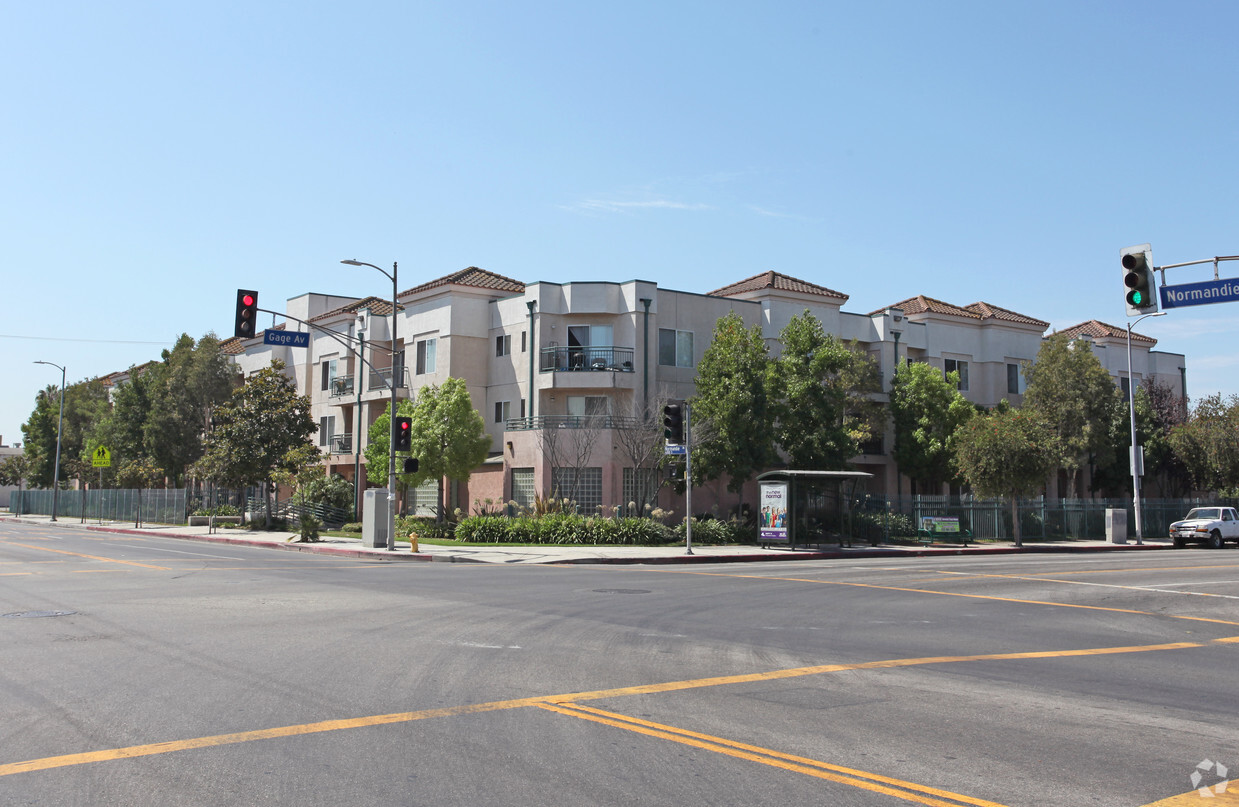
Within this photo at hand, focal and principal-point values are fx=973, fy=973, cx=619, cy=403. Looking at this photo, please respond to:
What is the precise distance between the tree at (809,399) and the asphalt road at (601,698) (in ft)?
72.5

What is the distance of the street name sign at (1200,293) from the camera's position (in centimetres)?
1800

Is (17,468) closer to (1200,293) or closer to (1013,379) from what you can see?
(1013,379)

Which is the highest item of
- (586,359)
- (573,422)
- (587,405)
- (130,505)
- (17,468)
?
(586,359)

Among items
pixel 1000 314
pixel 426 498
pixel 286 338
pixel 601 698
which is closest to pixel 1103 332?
pixel 1000 314

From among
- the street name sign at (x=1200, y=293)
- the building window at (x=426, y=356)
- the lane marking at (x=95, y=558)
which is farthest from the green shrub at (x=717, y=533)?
the street name sign at (x=1200, y=293)

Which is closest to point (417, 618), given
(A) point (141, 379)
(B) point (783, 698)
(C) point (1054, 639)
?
(B) point (783, 698)

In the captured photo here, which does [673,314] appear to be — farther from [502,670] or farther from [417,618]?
[502,670]

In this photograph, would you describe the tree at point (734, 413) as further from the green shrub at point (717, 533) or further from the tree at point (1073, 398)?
the tree at point (1073, 398)

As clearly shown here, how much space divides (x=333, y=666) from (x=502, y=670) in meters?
1.70

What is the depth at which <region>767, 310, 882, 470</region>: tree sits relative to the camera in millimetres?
39344

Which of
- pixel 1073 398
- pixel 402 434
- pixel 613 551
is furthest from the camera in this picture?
pixel 1073 398

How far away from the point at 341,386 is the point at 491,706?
150 ft

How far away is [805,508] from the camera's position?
35406mm

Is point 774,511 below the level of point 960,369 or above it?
below
